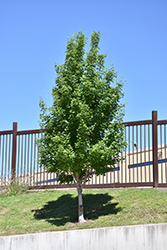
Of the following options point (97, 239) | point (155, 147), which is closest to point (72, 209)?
point (97, 239)

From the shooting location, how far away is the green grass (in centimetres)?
927

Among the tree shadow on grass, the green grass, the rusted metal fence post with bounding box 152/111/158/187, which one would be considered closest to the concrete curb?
the green grass

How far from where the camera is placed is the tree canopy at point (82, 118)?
9.60 meters

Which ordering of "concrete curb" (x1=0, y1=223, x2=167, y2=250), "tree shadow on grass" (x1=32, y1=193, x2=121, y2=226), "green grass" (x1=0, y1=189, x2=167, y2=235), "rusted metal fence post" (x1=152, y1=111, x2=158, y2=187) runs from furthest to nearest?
"rusted metal fence post" (x1=152, y1=111, x2=158, y2=187), "tree shadow on grass" (x1=32, y1=193, x2=121, y2=226), "green grass" (x1=0, y1=189, x2=167, y2=235), "concrete curb" (x1=0, y1=223, x2=167, y2=250)

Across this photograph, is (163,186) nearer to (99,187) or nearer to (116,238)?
(99,187)

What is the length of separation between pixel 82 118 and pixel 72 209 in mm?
3445

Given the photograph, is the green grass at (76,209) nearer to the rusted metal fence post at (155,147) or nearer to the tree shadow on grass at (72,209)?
the tree shadow on grass at (72,209)

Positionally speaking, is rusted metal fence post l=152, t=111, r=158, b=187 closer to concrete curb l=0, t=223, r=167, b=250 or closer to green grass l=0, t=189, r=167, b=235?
green grass l=0, t=189, r=167, b=235

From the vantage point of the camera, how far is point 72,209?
36.0ft

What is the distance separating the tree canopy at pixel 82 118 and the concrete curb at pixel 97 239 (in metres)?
1.37

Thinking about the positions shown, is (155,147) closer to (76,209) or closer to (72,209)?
(76,209)

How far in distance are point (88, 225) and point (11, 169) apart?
6619 mm

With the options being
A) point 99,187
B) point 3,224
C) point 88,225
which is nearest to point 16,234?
point 3,224

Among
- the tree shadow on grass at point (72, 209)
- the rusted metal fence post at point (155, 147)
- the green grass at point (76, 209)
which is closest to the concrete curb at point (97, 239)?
the green grass at point (76, 209)
